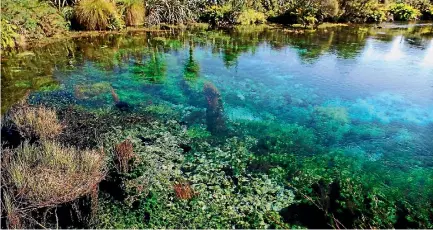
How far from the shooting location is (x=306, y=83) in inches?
570

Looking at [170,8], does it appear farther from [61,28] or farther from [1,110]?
[1,110]

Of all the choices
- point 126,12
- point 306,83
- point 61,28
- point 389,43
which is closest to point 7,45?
point 61,28

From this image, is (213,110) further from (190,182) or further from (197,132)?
(190,182)

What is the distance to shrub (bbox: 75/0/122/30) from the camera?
2197 cm

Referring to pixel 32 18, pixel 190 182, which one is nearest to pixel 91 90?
pixel 190 182

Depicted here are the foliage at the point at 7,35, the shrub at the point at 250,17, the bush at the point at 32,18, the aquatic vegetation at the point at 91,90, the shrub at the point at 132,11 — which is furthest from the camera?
the shrub at the point at 250,17

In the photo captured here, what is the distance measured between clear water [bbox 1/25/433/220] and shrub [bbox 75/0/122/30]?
2.22 meters

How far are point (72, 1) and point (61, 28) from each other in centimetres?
335

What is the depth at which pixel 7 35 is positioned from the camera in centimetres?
1644

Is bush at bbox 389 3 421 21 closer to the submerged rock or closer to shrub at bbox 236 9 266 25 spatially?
shrub at bbox 236 9 266 25

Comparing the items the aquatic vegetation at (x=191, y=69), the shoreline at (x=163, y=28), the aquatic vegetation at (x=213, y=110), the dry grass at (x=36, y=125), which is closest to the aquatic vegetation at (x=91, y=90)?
the dry grass at (x=36, y=125)

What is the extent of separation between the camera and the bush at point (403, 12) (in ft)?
109

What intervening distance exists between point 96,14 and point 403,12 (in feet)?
101

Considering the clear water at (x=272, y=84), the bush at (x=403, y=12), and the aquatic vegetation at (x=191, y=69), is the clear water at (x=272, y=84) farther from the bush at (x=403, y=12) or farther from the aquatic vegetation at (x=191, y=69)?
the bush at (x=403, y=12)
